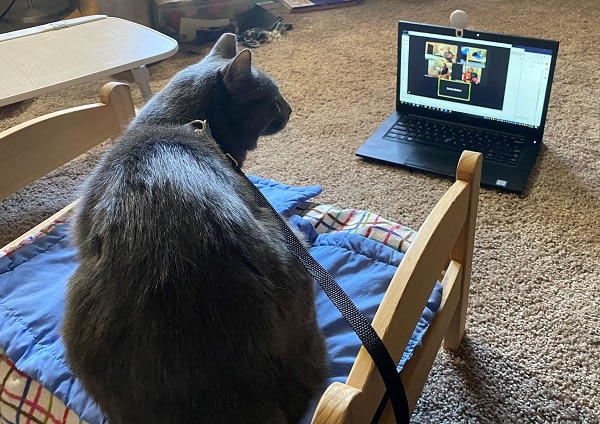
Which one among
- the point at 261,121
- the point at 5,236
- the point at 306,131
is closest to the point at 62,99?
the point at 5,236

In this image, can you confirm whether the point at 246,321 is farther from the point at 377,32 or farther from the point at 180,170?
the point at 377,32

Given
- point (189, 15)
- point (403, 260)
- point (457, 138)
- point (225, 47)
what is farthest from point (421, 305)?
point (189, 15)

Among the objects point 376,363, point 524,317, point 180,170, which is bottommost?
point 524,317

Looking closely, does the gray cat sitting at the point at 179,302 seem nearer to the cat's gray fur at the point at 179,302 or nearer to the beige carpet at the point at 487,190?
the cat's gray fur at the point at 179,302

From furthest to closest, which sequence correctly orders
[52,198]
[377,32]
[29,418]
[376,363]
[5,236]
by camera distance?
1. [377,32]
2. [52,198]
3. [5,236]
4. [29,418]
5. [376,363]

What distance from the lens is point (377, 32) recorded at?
2.53m

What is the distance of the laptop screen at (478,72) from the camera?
5.18 ft

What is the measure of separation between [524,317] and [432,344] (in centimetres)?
36

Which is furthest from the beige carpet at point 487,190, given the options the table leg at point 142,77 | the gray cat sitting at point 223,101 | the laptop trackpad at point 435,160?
the gray cat sitting at point 223,101

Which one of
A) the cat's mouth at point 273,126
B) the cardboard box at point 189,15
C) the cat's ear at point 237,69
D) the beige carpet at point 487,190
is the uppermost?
the cat's ear at point 237,69

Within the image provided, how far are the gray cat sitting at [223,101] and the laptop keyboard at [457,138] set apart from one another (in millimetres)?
776

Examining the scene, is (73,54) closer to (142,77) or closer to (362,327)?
(142,77)

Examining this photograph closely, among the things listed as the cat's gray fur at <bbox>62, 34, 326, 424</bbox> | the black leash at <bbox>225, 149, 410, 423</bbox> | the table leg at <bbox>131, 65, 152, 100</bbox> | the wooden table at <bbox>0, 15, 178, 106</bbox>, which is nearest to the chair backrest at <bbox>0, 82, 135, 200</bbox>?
the wooden table at <bbox>0, 15, 178, 106</bbox>

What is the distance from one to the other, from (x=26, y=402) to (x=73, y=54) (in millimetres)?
967
